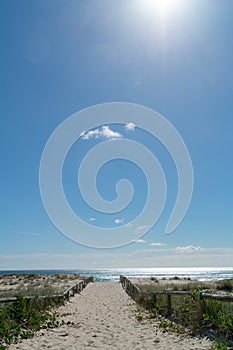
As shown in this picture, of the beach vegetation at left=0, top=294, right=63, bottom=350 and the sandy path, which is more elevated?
the beach vegetation at left=0, top=294, right=63, bottom=350

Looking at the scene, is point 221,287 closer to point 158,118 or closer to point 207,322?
point 158,118

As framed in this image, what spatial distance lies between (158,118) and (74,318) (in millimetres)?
10771

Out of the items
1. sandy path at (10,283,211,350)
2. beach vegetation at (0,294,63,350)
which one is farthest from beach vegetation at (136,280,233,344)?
beach vegetation at (0,294,63,350)

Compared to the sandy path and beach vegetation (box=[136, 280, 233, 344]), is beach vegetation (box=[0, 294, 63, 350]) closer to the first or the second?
the sandy path

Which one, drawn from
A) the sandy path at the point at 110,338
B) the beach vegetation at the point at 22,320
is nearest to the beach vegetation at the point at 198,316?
the sandy path at the point at 110,338

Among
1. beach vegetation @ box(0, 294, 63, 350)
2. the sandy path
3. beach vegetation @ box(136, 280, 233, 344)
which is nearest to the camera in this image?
the sandy path

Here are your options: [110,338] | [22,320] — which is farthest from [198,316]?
[22,320]

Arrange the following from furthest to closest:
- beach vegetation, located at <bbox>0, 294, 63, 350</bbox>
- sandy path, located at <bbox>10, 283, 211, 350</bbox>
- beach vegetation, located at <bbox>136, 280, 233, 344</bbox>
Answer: beach vegetation, located at <bbox>0, 294, 63, 350</bbox>, beach vegetation, located at <bbox>136, 280, 233, 344</bbox>, sandy path, located at <bbox>10, 283, 211, 350</bbox>

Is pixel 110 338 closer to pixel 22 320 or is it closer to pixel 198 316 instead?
pixel 198 316

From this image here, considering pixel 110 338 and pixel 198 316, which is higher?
pixel 198 316

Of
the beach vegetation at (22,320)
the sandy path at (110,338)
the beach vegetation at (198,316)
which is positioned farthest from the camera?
the beach vegetation at (22,320)

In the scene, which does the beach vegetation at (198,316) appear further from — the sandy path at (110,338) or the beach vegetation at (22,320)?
the beach vegetation at (22,320)

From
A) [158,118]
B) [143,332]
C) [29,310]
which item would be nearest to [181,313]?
[143,332]

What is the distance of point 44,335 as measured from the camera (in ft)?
26.9
